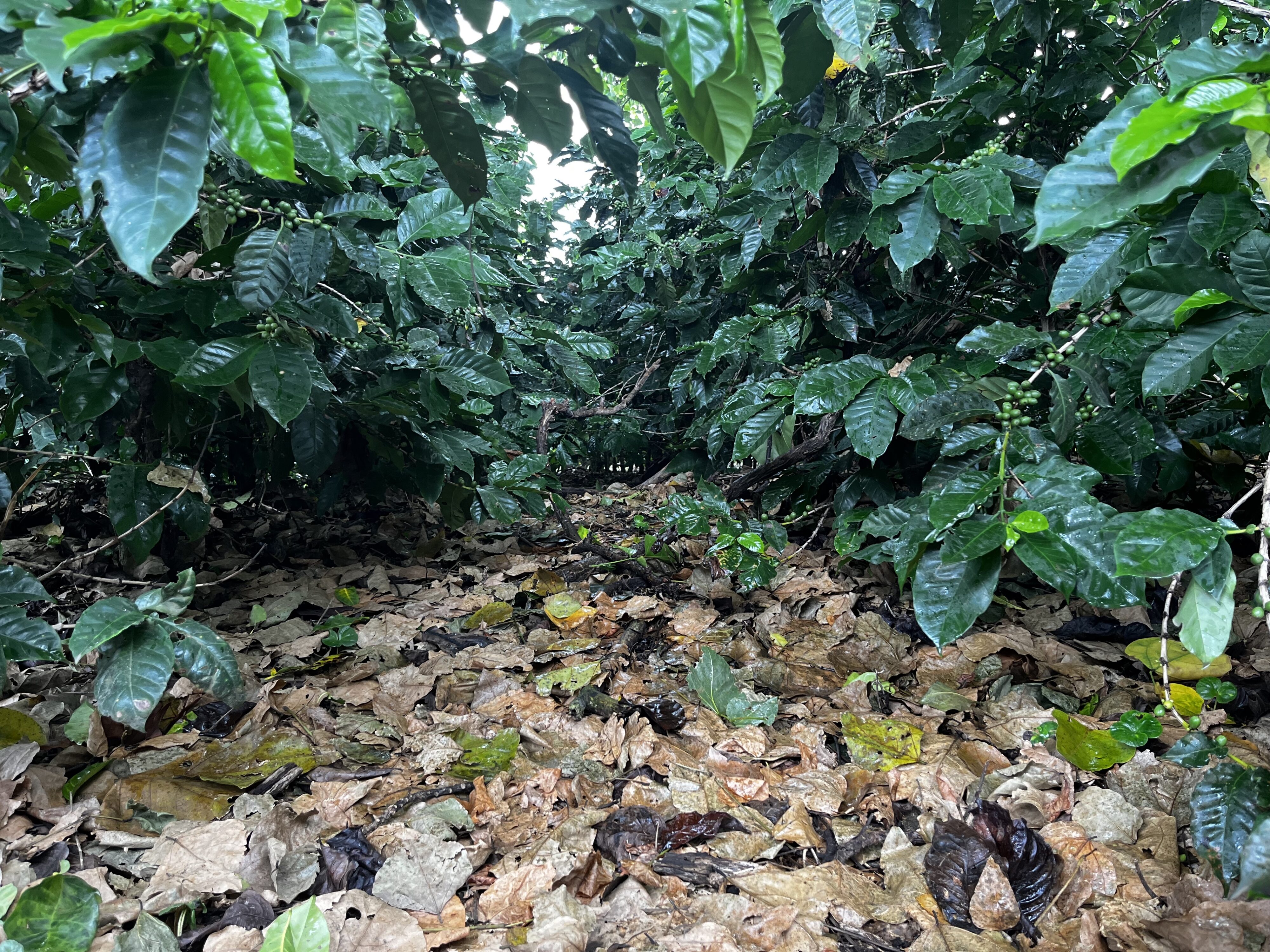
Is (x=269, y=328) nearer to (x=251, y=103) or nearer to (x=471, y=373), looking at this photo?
(x=471, y=373)

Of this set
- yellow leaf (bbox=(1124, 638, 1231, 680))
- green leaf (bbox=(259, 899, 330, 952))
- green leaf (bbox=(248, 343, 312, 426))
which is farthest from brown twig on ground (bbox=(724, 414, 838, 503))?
green leaf (bbox=(259, 899, 330, 952))

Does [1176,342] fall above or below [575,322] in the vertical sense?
above

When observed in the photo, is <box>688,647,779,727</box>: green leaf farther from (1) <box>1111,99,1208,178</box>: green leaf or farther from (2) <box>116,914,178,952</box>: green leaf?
(1) <box>1111,99,1208,178</box>: green leaf

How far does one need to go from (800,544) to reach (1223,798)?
1.58m

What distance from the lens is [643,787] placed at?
1.19 m

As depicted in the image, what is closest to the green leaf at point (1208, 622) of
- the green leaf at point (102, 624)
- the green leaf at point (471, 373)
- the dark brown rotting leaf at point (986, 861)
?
the dark brown rotting leaf at point (986, 861)

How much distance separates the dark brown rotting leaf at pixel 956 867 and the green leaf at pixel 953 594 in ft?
0.93

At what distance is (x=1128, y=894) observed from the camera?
3.01 ft

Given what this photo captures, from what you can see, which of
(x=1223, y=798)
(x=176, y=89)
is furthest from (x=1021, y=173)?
(x=176, y=89)

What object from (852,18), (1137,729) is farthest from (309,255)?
(1137,729)

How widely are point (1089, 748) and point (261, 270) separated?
1.64 meters

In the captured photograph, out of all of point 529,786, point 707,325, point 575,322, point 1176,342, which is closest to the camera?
point 1176,342

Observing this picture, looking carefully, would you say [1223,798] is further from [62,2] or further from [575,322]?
[575,322]

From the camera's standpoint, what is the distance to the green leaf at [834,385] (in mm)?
1450
